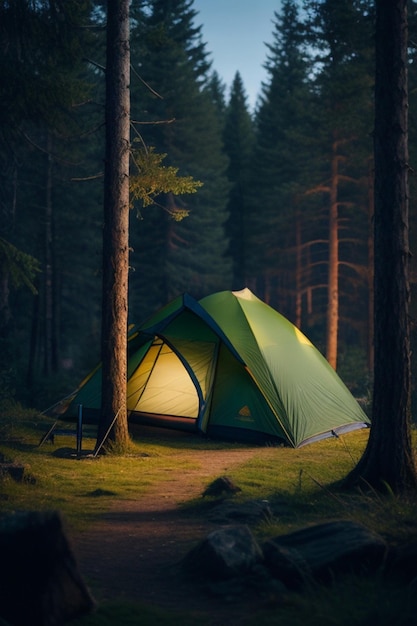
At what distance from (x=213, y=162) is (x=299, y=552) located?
3102 centimetres

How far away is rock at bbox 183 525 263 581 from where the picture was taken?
5.04 m

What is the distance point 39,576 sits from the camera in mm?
4199

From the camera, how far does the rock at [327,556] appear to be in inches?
187

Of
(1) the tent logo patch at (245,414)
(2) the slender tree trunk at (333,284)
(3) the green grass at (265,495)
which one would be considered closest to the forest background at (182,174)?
(2) the slender tree trunk at (333,284)

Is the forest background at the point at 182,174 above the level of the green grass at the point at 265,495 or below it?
above

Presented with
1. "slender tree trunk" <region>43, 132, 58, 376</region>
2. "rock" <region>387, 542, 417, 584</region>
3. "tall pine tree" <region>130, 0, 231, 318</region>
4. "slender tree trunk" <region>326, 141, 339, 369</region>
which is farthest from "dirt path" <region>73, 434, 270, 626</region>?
"tall pine tree" <region>130, 0, 231, 318</region>

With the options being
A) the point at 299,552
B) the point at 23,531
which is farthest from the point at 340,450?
the point at 23,531

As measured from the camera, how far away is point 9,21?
11758 millimetres

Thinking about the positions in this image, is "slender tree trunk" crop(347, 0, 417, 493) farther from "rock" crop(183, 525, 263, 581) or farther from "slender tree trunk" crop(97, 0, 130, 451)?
"slender tree trunk" crop(97, 0, 130, 451)

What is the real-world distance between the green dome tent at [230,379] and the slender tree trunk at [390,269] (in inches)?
183

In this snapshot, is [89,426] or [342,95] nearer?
[89,426]

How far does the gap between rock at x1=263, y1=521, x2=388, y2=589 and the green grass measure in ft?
0.43

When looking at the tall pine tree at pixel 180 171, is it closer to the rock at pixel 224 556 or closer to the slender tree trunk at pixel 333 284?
the slender tree trunk at pixel 333 284

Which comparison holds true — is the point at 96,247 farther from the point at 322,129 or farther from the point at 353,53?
the point at 353,53
